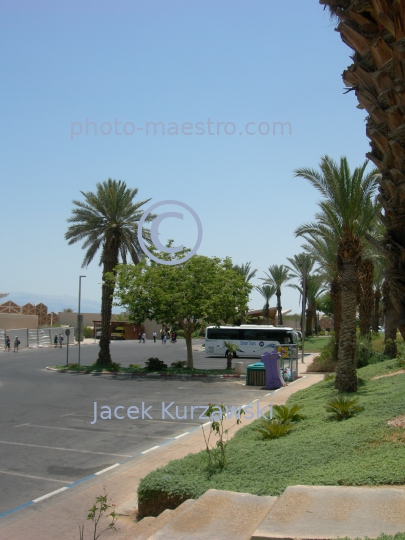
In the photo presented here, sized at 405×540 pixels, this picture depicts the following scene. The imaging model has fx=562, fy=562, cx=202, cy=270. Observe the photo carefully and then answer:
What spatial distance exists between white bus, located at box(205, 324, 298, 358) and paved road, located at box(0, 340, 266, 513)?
17206 mm

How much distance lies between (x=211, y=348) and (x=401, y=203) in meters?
43.1

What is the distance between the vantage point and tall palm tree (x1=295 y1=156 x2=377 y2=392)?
17.2 metres

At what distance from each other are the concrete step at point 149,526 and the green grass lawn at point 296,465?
529 millimetres

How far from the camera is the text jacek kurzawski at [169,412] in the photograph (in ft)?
51.4

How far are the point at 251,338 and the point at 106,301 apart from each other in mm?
14745

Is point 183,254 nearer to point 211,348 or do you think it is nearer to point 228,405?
point 228,405

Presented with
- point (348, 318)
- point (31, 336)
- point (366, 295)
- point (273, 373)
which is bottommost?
point (273, 373)

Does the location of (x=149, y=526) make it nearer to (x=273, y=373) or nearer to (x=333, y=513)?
(x=333, y=513)

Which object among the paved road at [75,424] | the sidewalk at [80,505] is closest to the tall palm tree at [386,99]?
the sidewalk at [80,505]

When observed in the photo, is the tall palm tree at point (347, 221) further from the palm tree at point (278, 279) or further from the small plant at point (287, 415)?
the palm tree at point (278, 279)

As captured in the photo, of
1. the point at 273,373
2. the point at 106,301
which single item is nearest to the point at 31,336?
the point at 106,301

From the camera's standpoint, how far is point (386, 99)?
4.25m

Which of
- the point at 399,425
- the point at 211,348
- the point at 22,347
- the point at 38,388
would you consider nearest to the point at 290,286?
the point at 211,348

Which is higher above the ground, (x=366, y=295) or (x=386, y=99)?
(x=386, y=99)
